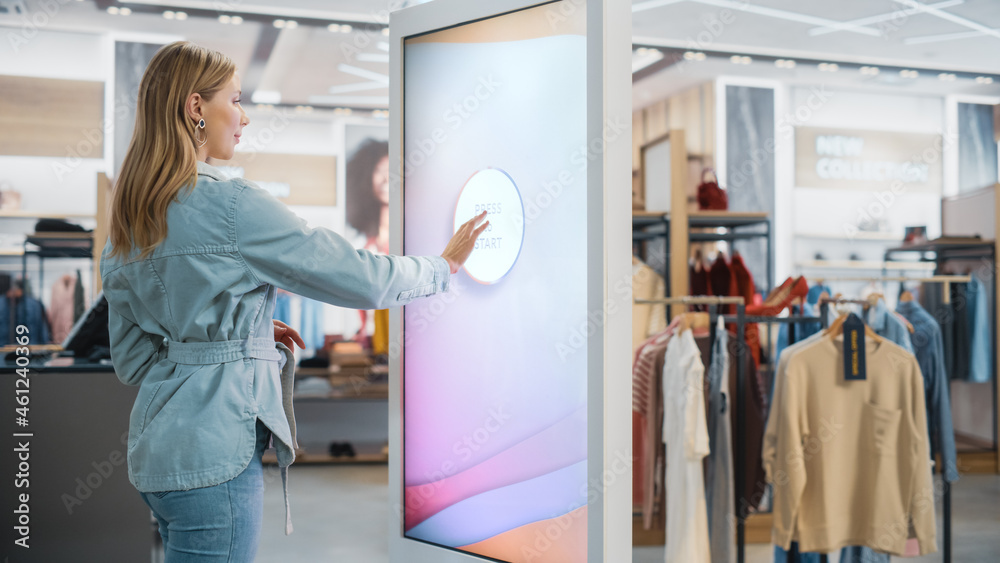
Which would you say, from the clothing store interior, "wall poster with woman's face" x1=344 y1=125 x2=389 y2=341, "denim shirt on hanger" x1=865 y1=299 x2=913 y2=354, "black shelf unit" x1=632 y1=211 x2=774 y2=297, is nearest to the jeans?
the clothing store interior

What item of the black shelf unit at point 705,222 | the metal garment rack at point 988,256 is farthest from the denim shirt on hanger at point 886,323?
the metal garment rack at point 988,256

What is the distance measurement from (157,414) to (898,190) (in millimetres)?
7238

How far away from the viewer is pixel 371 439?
5.91 meters

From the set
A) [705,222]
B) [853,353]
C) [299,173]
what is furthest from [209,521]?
[299,173]

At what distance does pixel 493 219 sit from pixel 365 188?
4.97 metres

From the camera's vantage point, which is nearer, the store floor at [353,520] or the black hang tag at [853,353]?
the black hang tag at [853,353]

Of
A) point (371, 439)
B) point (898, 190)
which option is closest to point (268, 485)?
point (371, 439)

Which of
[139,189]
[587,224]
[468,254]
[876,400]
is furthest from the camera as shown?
[876,400]

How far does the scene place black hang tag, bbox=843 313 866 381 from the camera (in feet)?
8.13

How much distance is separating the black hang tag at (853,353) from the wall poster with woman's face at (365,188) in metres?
4.38

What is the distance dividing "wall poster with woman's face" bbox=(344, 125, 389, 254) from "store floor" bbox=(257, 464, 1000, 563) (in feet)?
6.96

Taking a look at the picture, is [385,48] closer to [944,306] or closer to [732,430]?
[732,430]

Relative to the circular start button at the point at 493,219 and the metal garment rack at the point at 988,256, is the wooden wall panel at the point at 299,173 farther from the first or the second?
the metal garment rack at the point at 988,256

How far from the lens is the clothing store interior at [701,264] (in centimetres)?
251
